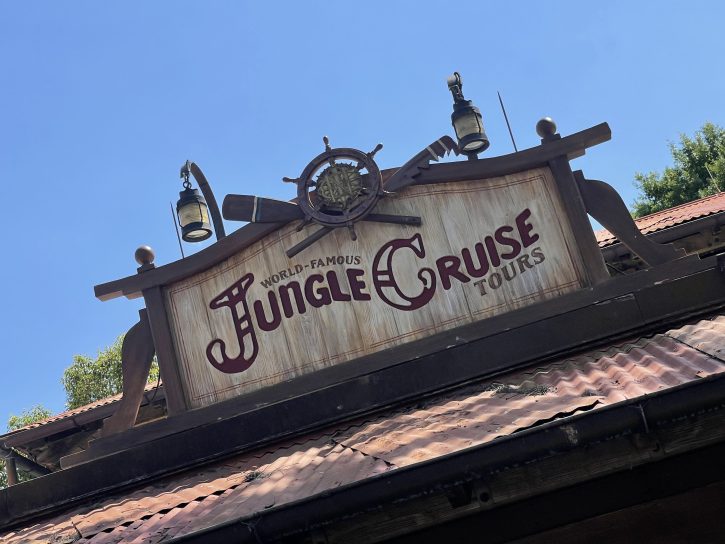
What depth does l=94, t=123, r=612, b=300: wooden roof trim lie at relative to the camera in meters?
5.85

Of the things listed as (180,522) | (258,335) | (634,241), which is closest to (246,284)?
(258,335)

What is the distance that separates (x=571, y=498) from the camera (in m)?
4.04

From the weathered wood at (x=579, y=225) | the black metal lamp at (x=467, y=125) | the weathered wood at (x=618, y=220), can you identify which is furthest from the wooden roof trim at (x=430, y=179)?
the black metal lamp at (x=467, y=125)

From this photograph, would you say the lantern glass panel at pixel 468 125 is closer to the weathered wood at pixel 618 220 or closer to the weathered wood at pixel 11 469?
the weathered wood at pixel 618 220

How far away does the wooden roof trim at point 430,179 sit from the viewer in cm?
585

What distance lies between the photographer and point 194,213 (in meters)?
6.88

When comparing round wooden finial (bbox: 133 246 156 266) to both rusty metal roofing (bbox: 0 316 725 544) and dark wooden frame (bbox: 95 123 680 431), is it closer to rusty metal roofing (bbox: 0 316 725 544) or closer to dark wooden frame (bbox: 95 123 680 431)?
dark wooden frame (bbox: 95 123 680 431)

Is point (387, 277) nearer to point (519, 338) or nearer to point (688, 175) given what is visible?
point (519, 338)

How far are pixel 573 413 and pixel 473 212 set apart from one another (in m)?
2.59

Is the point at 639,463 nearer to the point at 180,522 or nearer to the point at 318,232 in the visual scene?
the point at 180,522

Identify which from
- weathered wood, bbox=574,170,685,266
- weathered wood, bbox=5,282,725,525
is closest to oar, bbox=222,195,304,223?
weathered wood, bbox=5,282,725,525

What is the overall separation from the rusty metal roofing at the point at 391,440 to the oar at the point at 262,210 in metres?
1.85

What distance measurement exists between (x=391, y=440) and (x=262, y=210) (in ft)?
8.31

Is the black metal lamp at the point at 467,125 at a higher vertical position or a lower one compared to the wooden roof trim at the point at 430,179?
higher
